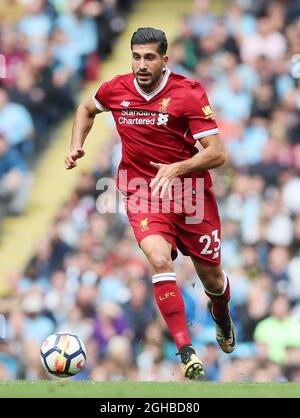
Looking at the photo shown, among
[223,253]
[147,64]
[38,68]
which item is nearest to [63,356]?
[147,64]

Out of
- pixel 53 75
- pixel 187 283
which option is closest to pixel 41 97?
pixel 53 75

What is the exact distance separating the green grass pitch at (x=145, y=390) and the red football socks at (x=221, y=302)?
1.44 meters

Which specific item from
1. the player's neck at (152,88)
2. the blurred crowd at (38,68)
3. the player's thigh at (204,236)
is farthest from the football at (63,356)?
the blurred crowd at (38,68)

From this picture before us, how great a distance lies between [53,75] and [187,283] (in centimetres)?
463

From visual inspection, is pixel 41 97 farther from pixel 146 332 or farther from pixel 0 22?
pixel 146 332

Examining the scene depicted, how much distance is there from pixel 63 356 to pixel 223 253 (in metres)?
5.86

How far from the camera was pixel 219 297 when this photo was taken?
11391 millimetres

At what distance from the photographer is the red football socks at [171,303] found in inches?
395

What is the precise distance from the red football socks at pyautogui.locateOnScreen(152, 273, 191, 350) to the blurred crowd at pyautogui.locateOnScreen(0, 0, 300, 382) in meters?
4.14

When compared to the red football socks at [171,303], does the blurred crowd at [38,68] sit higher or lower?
higher

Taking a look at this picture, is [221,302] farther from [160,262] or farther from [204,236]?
[160,262]

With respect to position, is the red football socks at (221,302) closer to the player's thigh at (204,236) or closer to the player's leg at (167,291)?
the player's thigh at (204,236)

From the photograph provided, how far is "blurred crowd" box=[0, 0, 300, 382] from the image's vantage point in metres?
14.6

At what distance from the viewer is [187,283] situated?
49.6ft
